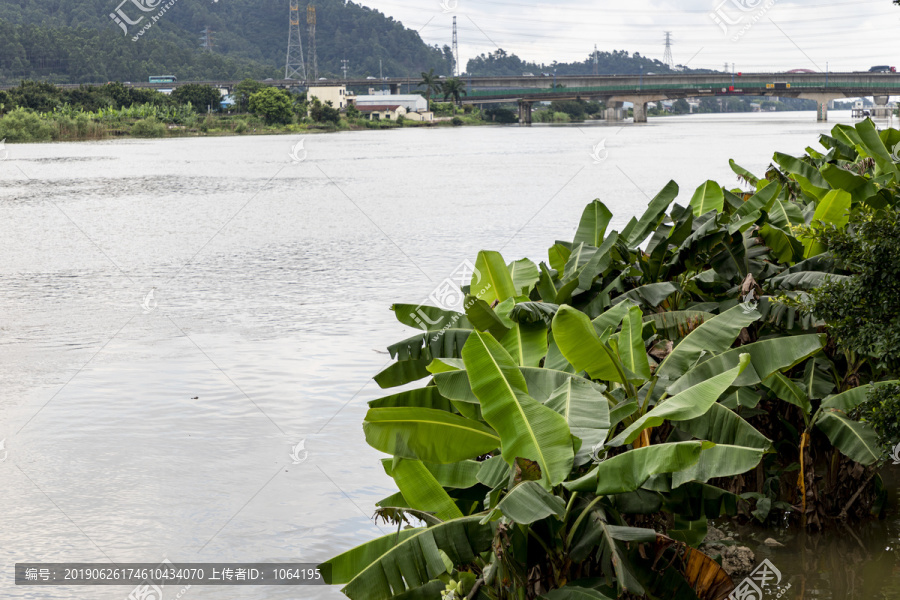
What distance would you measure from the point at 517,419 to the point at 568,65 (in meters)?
154

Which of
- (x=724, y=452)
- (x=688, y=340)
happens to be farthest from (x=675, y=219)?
(x=724, y=452)

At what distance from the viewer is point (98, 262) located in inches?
796

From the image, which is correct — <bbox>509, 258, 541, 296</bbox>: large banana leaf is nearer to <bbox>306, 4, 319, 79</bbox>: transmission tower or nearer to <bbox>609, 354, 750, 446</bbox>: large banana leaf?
<bbox>609, 354, 750, 446</bbox>: large banana leaf

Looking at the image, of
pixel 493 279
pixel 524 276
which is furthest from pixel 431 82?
pixel 493 279

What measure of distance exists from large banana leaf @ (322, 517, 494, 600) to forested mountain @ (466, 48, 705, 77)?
488 feet

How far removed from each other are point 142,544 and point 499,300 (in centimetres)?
322

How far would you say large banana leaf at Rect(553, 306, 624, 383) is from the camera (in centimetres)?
491

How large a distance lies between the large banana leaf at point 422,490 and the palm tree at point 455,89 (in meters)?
123

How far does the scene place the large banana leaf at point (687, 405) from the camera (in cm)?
427

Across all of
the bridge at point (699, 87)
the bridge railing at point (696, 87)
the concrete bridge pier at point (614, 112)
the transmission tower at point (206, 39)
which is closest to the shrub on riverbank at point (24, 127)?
the bridge railing at point (696, 87)

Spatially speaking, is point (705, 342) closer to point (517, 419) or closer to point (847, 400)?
point (847, 400)

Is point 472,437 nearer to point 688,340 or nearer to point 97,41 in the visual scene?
point 688,340

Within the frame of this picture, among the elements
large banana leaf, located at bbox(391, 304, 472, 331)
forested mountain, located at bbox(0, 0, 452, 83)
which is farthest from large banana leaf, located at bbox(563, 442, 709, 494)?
forested mountain, located at bbox(0, 0, 452, 83)

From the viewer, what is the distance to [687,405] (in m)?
4.43
